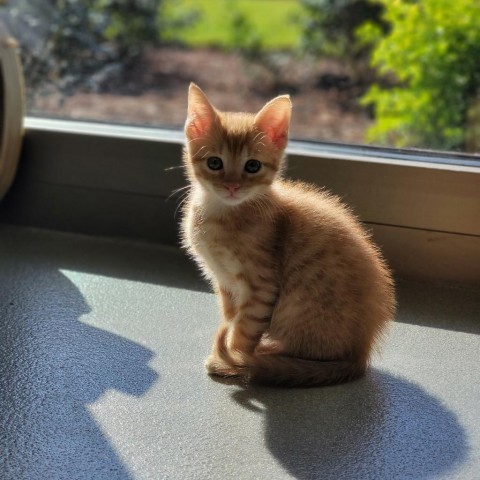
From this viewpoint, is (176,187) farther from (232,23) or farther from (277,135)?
(232,23)

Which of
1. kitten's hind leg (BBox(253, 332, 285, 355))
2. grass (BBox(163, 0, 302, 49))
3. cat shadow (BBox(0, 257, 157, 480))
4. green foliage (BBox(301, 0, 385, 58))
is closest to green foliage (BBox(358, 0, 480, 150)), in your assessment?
green foliage (BBox(301, 0, 385, 58))

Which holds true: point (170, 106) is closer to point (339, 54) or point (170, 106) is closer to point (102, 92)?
point (102, 92)

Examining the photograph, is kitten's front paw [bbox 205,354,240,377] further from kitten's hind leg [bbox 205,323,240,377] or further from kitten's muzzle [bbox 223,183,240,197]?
kitten's muzzle [bbox 223,183,240,197]

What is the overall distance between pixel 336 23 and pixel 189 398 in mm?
1200

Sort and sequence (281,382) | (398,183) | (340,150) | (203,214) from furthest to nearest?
(340,150) < (398,183) < (203,214) < (281,382)

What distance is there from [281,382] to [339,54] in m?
1.10

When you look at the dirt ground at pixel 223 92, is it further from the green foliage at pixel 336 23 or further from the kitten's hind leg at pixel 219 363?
the kitten's hind leg at pixel 219 363

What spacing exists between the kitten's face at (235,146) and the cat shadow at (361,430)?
0.34 metres

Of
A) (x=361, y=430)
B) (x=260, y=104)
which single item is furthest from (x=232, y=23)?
(x=361, y=430)

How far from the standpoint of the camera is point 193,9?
2.33 m

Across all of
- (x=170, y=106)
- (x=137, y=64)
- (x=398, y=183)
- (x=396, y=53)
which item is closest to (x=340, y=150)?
(x=398, y=183)

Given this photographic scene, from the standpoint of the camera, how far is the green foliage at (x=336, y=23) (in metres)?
2.01

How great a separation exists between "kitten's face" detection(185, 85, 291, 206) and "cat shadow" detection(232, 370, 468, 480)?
337 millimetres

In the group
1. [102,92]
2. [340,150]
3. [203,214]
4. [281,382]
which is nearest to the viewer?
[281,382]
